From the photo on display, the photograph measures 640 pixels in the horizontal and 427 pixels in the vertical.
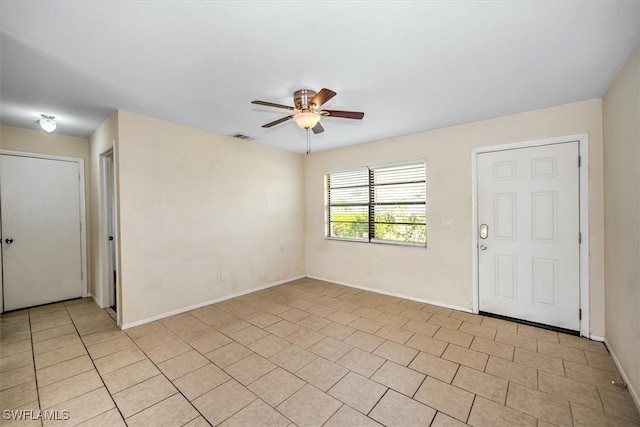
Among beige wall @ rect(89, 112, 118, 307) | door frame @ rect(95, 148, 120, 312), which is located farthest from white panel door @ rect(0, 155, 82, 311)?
door frame @ rect(95, 148, 120, 312)

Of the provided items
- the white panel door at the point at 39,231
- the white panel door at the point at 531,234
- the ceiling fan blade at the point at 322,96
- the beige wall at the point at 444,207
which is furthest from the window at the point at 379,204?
the white panel door at the point at 39,231

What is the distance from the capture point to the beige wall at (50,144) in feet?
11.9

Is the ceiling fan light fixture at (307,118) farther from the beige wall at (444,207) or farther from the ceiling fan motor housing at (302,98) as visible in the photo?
the beige wall at (444,207)

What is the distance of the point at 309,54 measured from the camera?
1926 mm

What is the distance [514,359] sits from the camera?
242 cm

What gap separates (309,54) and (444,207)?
2.71m

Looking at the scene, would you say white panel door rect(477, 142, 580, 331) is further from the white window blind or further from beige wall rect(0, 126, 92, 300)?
beige wall rect(0, 126, 92, 300)

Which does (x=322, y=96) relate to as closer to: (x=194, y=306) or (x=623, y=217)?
(x=623, y=217)

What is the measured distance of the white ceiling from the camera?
1.53 m

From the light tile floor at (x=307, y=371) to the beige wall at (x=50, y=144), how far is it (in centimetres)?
184

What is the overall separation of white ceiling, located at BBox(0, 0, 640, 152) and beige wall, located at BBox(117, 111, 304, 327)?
2.05ft

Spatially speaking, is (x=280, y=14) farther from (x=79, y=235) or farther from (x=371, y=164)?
(x=79, y=235)

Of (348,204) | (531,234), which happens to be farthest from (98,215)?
(531,234)

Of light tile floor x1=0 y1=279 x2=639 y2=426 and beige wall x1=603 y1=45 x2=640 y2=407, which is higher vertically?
beige wall x1=603 y1=45 x2=640 y2=407
